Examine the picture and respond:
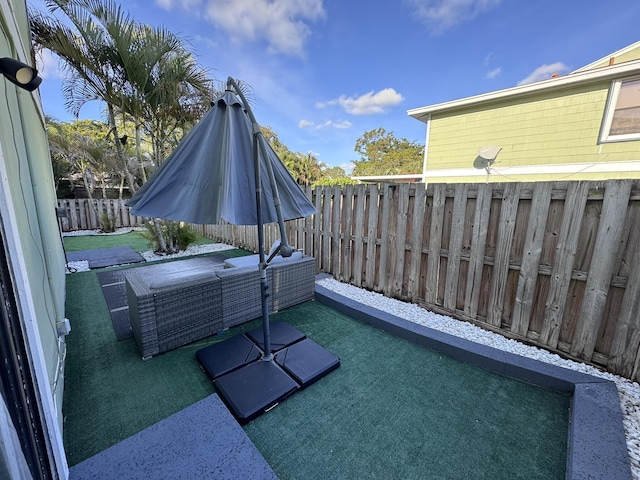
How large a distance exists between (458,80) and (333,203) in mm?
14719

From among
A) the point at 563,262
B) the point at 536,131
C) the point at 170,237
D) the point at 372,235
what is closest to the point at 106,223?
the point at 170,237

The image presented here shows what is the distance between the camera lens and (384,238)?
3.54 m

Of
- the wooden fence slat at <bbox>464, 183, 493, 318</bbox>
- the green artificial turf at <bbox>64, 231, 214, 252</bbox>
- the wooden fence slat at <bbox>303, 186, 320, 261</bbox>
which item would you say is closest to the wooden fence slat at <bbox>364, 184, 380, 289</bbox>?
the wooden fence slat at <bbox>303, 186, 320, 261</bbox>

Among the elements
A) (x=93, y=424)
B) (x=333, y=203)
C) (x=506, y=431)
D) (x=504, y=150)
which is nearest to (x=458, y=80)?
(x=504, y=150)

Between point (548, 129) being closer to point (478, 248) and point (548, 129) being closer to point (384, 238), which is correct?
point (478, 248)

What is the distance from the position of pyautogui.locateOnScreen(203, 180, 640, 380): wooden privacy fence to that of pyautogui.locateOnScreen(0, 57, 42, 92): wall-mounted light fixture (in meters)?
3.16

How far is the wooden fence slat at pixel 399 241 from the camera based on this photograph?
3299 millimetres

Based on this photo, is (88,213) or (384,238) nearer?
(384,238)

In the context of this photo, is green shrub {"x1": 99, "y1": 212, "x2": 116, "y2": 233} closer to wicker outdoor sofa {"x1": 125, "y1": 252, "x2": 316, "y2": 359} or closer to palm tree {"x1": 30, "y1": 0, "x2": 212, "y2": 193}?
palm tree {"x1": 30, "y1": 0, "x2": 212, "y2": 193}

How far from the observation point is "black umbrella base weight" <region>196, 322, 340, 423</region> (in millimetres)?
1848

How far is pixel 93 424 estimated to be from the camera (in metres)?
1.71

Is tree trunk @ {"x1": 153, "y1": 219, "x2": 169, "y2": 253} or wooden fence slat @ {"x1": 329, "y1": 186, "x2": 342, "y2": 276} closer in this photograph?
wooden fence slat @ {"x1": 329, "y1": 186, "x2": 342, "y2": 276}

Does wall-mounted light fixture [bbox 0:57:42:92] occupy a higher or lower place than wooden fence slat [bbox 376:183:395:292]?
higher

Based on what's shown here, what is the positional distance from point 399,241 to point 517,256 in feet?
4.11
